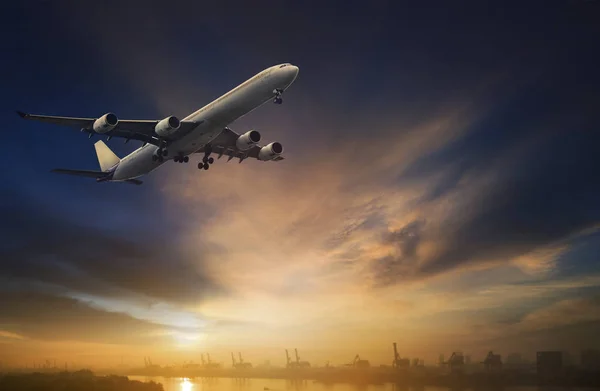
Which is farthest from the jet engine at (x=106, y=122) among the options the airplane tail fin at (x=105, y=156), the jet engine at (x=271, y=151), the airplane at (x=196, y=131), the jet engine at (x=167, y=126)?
the airplane tail fin at (x=105, y=156)

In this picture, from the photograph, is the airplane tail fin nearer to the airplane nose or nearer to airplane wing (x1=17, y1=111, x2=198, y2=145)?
airplane wing (x1=17, y1=111, x2=198, y2=145)

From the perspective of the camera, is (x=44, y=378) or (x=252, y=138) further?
(x=44, y=378)

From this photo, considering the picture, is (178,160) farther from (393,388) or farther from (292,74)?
(393,388)

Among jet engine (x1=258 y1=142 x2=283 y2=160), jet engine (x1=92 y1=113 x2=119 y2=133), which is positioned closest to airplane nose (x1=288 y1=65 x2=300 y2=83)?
jet engine (x1=258 y1=142 x2=283 y2=160)

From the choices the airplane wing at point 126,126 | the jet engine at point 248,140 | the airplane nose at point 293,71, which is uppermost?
the airplane nose at point 293,71

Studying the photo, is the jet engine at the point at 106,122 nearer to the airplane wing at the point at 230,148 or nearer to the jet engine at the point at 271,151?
the airplane wing at the point at 230,148

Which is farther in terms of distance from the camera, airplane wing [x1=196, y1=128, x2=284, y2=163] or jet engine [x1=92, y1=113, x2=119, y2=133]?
airplane wing [x1=196, y1=128, x2=284, y2=163]

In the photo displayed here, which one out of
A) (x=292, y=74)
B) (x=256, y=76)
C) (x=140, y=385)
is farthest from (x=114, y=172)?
(x=140, y=385)
